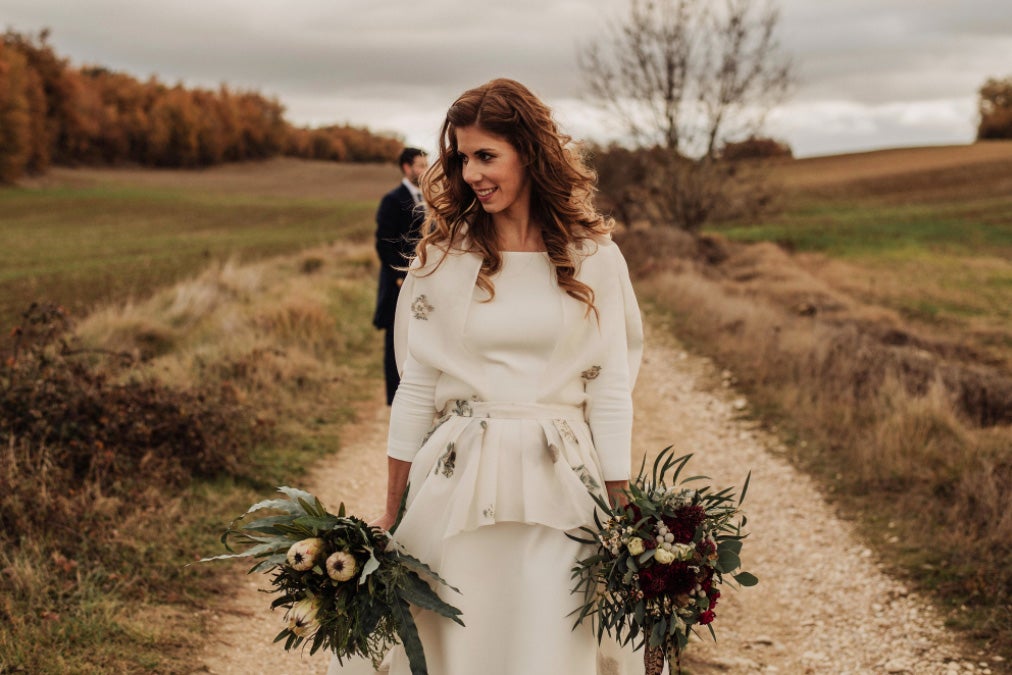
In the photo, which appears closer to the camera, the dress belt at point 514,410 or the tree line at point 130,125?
the dress belt at point 514,410

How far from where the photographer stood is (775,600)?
4855mm

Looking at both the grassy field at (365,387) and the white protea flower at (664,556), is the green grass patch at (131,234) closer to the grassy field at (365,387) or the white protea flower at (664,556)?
the grassy field at (365,387)

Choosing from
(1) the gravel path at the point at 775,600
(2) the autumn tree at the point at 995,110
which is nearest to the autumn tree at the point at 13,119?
(1) the gravel path at the point at 775,600

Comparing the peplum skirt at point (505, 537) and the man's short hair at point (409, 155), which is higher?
the man's short hair at point (409, 155)

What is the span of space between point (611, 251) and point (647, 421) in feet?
18.8

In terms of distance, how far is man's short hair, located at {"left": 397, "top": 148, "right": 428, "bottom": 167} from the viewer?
23.2ft

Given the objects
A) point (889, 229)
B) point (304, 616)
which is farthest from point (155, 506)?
point (889, 229)

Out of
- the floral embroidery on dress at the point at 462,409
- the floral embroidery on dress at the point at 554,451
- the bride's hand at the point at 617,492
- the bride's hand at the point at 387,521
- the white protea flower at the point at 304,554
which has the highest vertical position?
the floral embroidery on dress at the point at 462,409

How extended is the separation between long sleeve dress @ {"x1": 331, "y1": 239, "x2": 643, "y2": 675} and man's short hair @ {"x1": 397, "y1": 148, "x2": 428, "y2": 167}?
4.60m

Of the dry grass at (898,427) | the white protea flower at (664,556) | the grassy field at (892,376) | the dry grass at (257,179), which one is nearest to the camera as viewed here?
the white protea flower at (664,556)

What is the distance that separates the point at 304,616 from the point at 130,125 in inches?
3617

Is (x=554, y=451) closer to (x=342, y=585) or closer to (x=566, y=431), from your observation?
(x=566, y=431)

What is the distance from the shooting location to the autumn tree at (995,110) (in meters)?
69.5

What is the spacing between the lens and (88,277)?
909 inches
